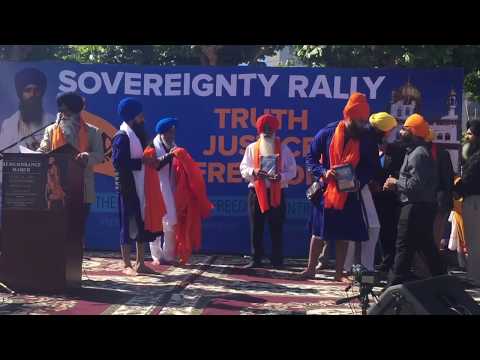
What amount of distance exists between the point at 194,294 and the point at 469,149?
3713 millimetres

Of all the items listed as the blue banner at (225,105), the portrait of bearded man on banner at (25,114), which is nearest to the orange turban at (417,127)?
the blue banner at (225,105)

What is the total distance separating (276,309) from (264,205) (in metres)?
2.54

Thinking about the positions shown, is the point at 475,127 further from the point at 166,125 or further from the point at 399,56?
the point at 399,56

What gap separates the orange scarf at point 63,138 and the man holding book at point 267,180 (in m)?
1.99

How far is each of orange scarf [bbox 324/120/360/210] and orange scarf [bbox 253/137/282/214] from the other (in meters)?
1.23

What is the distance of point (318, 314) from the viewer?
657 centimetres

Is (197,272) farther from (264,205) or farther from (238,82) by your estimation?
(238,82)

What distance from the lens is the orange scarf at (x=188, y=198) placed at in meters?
9.28

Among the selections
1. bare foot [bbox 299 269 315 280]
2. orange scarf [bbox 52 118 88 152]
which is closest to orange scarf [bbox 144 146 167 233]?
orange scarf [bbox 52 118 88 152]

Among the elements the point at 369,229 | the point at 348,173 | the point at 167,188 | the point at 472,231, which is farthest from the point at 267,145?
the point at 472,231

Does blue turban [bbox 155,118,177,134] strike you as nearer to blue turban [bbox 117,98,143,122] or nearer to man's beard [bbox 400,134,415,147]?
blue turban [bbox 117,98,143,122]

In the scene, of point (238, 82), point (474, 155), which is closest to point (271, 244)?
point (238, 82)

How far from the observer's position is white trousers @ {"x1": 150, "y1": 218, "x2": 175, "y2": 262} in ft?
30.6

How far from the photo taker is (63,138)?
26.7 ft
